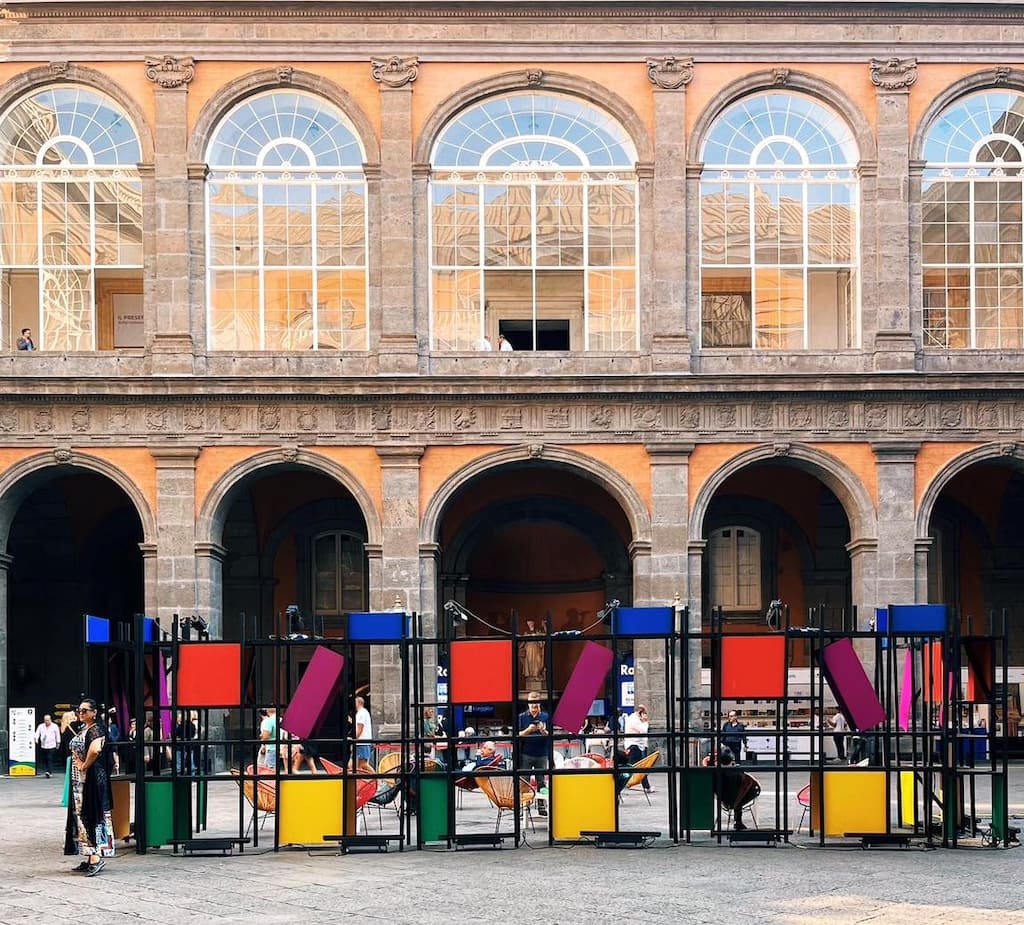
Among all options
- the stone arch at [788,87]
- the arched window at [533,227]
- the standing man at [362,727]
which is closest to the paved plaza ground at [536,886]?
the standing man at [362,727]

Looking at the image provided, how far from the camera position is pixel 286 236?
116 feet

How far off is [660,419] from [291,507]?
371 inches

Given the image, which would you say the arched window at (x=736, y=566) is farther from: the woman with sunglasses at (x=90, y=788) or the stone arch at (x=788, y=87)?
the woman with sunglasses at (x=90, y=788)

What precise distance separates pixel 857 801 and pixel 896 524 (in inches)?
597

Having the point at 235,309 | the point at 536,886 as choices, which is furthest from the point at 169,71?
the point at 536,886

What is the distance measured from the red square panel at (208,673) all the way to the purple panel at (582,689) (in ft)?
11.2

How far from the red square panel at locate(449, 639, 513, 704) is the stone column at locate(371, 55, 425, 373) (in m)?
15.0

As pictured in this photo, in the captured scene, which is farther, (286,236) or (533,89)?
(533,89)

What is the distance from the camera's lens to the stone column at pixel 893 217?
3475 cm

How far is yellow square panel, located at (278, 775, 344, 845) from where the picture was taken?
19875 millimetres

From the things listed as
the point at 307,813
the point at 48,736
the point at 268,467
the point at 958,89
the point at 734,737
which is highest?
the point at 958,89

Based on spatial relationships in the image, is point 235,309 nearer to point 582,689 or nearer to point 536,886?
point 582,689

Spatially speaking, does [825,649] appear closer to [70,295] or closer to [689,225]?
[689,225]

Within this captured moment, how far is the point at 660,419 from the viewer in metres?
34.7
